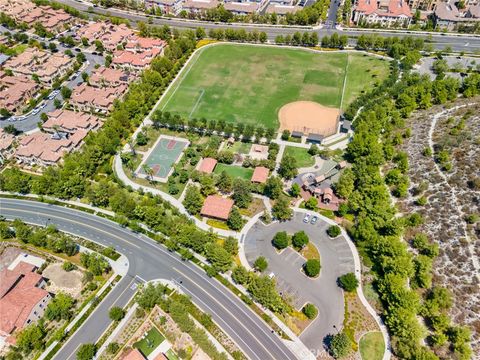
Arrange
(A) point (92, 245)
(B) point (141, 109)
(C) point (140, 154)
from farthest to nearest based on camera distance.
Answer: (B) point (141, 109) → (C) point (140, 154) → (A) point (92, 245)

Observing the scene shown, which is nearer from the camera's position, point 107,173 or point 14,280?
point 14,280

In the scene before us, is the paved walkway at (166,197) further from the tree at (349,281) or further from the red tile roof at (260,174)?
the tree at (349,281)

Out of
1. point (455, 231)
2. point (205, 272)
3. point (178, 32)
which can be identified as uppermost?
point (178, 32)

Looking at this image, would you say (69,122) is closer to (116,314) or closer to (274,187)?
(116,314)

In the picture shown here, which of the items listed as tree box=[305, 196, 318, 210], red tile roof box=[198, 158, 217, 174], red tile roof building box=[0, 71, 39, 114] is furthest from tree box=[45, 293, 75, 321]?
red tile roof building box=[0, 71, 39, 114]

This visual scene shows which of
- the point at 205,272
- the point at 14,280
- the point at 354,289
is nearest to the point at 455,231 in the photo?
the point at 354,289

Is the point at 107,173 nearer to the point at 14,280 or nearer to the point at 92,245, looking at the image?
the point at 92,245
